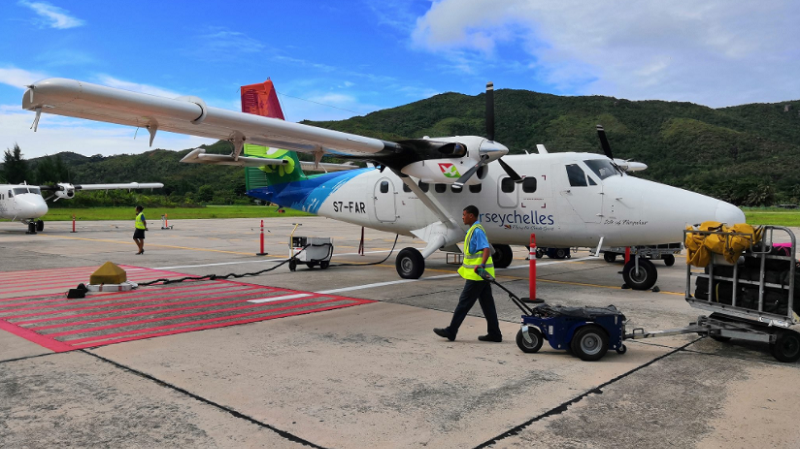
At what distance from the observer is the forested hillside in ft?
308

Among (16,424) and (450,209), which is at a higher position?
(450,209)

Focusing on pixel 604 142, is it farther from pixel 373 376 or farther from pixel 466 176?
pixel 373 376

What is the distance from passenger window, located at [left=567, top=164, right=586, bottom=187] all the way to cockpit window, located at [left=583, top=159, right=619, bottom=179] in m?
0.25

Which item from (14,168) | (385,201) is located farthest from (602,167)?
(14,168)

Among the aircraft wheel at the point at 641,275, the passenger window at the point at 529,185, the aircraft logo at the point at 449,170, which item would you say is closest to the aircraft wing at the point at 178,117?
the aircraft logo at the point at 449,170

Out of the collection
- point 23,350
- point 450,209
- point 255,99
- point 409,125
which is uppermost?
point 409,125

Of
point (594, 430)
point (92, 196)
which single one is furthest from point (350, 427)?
point (92, 196)

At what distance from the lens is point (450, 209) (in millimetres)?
12617

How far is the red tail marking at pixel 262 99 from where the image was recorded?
49.8ft

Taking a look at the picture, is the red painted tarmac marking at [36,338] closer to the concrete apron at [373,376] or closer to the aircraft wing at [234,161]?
the concrete apron at [373,376]

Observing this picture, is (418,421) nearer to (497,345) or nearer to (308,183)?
(497,345)

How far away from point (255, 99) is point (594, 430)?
13968 mm

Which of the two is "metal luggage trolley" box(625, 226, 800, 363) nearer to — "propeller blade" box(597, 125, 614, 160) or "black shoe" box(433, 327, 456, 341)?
"black shoe" box(433, 327, 456, 341)

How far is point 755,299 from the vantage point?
555 centimetres
